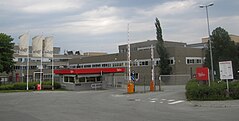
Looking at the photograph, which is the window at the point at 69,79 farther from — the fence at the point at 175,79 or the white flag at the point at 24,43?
the fence at the point at 175,79

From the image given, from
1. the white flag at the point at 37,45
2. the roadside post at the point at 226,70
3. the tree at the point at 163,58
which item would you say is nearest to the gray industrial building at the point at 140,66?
the tree at the point at 163,58

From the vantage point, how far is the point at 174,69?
62.7m

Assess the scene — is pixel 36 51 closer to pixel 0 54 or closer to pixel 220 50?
pixel 0 54

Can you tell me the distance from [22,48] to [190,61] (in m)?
36.4

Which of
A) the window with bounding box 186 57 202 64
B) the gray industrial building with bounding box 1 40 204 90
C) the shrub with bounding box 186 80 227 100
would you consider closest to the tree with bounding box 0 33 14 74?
the gray industrial building with bounding box 1 40 204 90

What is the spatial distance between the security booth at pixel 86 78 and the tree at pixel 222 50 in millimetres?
20201

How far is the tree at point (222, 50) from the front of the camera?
2283 inches

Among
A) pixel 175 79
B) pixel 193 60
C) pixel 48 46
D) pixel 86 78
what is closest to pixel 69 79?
pixel 86 78

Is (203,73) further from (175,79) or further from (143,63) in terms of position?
(143,63)

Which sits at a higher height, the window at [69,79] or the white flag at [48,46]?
the white flag at [48,46]

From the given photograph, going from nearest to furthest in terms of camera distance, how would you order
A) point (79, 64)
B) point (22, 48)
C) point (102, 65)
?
point (22, 48) → point (102, 65) → point (79, 64)

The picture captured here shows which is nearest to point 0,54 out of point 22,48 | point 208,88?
point 22,48

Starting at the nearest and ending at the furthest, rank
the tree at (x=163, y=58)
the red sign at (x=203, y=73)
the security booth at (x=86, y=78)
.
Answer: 1. the red sign at (x=203, y=73)
2. the security booth at (x=86, y=78)
3. the tree at (x=163, y=58)

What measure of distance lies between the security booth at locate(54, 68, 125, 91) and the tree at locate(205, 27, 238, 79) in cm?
2020
